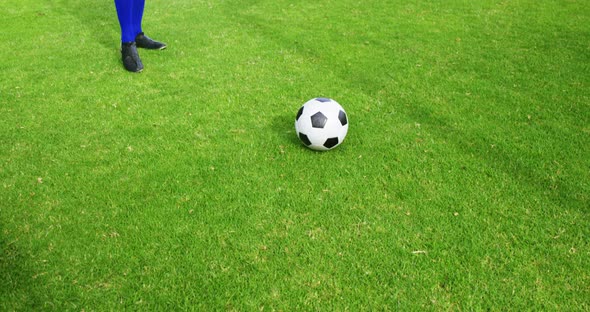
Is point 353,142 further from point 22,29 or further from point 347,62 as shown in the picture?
point 22,29

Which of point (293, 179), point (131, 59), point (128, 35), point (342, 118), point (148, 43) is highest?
point (342, 118)

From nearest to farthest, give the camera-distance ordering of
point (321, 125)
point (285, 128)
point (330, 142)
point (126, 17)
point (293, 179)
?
point (293, 179) → point (321, 125) → point (330, 142) → point (285, 128) → point (126, 17)

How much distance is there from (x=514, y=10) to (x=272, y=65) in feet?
21.0

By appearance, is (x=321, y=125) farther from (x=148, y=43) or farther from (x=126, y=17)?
(x=148, y=43)

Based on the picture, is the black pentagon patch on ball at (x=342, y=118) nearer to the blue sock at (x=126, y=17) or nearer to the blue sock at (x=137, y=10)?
the blue sock at (x=126, y=17)

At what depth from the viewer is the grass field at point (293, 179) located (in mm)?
2873

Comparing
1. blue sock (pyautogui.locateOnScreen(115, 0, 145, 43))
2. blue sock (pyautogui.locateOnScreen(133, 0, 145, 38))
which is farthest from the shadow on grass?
blue sock (pyautogui.locateOnScreen(133, 0, 145, 38))

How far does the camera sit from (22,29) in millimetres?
8547

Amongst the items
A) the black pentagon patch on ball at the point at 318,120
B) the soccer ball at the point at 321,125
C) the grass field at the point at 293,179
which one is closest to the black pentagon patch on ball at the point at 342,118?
the soccer ball at the point at 321,125

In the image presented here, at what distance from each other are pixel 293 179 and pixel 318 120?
65 centimetres

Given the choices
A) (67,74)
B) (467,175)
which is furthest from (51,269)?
(67,74)

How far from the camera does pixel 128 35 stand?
6410 mm

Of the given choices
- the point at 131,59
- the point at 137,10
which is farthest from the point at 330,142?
the point at 137,10

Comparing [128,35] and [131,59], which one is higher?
[128,35]
